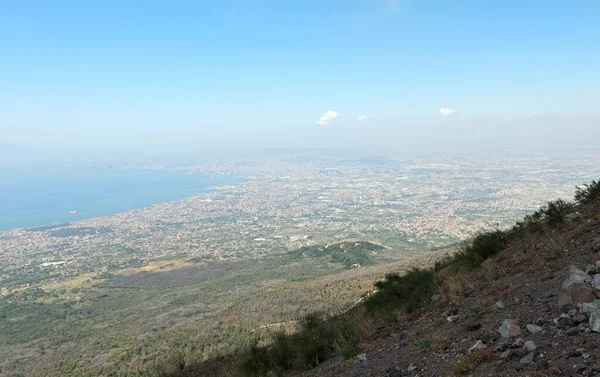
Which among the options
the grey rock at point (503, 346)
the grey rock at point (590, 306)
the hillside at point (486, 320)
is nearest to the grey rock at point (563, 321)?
the hillside at point (486, 320)

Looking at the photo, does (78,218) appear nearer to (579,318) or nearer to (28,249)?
(28,249)

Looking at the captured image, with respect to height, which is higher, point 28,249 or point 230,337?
point 230,337

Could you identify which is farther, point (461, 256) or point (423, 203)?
point (423, 203)

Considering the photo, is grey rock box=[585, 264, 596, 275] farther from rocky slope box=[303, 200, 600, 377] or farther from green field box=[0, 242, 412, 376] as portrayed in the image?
green field box=[0, 242, 412, 376]

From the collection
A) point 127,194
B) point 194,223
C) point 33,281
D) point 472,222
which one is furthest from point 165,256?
point 127,194

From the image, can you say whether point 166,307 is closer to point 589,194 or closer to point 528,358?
point 589,194

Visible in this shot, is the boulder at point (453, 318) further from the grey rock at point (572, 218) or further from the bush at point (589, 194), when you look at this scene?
the bush at point (589, 194)

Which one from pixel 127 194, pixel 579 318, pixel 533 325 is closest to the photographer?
pixel 579 318
